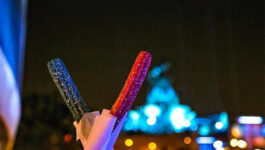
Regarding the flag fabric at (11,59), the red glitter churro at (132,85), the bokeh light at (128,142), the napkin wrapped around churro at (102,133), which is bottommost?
the napkin wrapped around churro at (102,133)

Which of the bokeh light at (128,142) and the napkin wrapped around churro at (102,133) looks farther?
the bokeh light at (128,142)

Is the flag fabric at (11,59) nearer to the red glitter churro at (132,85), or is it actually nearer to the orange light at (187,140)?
the red glitter churro at (132,85)

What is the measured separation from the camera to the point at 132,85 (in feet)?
10.1

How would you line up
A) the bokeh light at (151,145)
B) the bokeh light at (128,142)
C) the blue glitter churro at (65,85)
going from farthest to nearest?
the bokeh light at (151,145), the bokeh light at (128,142), the blue glitter churro at (65,85)

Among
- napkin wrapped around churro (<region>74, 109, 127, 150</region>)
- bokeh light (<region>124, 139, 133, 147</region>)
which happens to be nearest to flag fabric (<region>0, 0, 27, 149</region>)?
napkin wrapped around churro (<region>74, 109, 127, 150</region>)

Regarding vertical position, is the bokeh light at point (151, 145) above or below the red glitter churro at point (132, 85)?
above

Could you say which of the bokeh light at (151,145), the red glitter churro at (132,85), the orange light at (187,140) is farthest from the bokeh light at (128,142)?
the red glitter churro at (132,85)

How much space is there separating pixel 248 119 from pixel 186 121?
20.3 m

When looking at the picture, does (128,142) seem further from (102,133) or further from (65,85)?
(102,133)

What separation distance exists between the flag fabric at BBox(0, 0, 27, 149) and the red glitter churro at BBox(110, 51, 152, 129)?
14.5 feet

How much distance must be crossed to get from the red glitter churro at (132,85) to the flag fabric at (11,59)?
174 inches

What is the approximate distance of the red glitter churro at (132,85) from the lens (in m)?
3.07

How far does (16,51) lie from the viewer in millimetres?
8070

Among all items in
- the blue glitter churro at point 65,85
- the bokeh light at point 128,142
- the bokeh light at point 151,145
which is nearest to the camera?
the blue glitter churro at point 65,85
